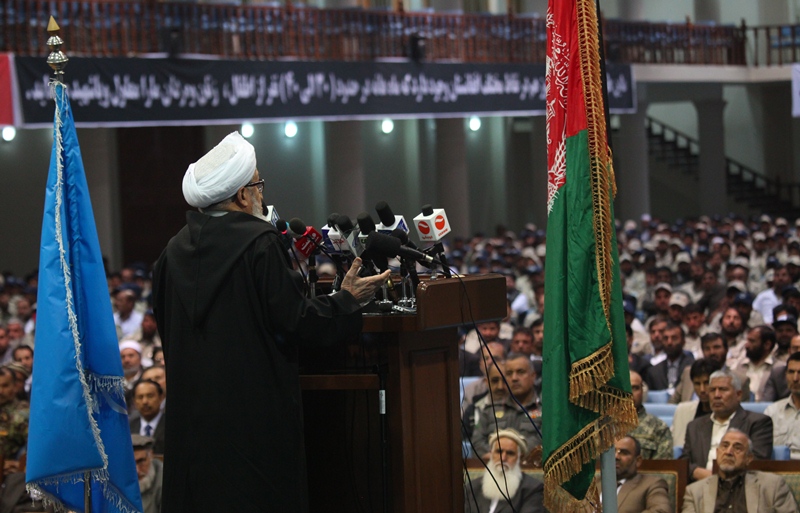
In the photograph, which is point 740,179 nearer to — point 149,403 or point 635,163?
point 635,163

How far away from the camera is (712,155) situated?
85.1 ft

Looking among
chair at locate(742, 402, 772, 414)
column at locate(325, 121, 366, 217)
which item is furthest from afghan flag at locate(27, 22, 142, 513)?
column at locate(325, 121, 366, 217)

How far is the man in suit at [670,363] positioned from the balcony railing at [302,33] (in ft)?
25.4

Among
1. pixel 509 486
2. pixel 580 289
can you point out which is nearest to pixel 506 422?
pixel 509 486

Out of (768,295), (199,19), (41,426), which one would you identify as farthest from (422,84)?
(41,426)

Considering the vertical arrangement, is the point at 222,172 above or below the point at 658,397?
above

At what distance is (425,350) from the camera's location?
12.1 feet

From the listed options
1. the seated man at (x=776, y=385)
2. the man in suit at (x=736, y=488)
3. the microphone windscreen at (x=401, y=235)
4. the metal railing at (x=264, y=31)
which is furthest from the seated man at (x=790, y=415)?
the metal railing at (x=264, y=31)

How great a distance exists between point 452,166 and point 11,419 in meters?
14.0

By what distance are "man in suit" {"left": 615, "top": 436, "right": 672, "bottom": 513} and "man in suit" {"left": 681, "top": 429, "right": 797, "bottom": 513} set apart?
153mm

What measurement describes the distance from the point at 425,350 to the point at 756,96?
88.1 feet

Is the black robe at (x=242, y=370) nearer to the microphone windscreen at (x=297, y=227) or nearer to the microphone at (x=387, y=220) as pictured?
the microphone windscreen at (x=297, y=227)

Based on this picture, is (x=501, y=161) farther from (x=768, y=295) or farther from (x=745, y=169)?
(x=768, y=295)

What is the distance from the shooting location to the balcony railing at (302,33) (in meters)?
14.6
